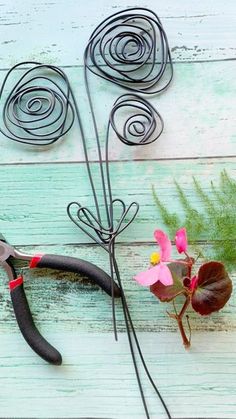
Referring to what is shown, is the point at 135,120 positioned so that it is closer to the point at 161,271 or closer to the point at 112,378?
the point at 161,271

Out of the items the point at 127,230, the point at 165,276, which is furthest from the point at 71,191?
the point at 165,276

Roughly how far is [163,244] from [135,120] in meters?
0.20

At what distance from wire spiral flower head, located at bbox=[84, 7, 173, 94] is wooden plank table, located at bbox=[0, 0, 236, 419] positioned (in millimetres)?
16

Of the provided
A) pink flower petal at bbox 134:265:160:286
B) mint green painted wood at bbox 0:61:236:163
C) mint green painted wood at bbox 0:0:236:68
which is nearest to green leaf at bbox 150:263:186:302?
pink flower petal at bbox 134:265:160:286

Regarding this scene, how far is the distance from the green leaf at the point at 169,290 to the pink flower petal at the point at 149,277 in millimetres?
20

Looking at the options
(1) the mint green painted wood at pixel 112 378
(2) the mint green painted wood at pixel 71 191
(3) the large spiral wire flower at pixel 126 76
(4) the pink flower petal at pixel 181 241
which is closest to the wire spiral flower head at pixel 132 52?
(3) the large spiral wire flower at pixel 126 76

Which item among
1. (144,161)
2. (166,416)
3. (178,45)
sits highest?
(178,45)

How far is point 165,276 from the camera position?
0.78 m

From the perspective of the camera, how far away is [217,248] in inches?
34.0

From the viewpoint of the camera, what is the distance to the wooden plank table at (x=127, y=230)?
0.85 m

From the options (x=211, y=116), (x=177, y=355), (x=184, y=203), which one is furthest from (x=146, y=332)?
(x=211, y=116)

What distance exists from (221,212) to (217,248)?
5cm

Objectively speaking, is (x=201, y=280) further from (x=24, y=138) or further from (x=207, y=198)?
(x=24, y=138)

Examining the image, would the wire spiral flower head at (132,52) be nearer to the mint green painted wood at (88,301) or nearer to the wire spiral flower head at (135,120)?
the wire spiral flower head at (135,120)
